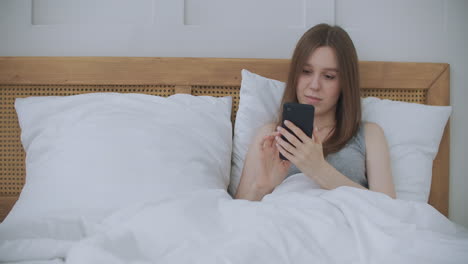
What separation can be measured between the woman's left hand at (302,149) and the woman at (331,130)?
0.06 metres

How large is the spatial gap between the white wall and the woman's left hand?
560 millimetres

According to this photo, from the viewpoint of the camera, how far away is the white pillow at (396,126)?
4.46ft

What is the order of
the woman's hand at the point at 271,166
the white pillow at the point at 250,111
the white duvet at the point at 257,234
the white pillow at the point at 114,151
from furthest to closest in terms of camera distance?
the white pillow at the point at 250,111 < the woman's hand at the point at 271,166 < the white pillow at the point at 114,151 < the white duvet at the point at 257,234

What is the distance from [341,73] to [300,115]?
0.33 m

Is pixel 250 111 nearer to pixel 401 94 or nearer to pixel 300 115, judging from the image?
pixel 300 115

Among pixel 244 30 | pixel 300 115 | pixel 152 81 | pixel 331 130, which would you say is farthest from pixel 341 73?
pixel 152 81

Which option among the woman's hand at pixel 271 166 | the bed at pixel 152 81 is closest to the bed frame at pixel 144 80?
the bed at pixel 152 81

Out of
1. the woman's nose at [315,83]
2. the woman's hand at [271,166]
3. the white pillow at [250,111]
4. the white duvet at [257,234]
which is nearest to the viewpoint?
the white duvet at [257,234]

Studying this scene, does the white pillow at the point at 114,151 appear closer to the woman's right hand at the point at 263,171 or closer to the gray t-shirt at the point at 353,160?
the woman's right hand at the point at 263,171

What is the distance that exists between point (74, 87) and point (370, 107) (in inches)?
43.6

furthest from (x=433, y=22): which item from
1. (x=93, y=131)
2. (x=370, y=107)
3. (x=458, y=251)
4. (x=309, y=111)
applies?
(x=93, y=131)

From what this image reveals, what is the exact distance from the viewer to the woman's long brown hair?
1.30 meters

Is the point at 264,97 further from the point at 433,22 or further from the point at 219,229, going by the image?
the point at 433,22

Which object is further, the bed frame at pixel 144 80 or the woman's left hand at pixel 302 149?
the bed frame at pixel 144 80
